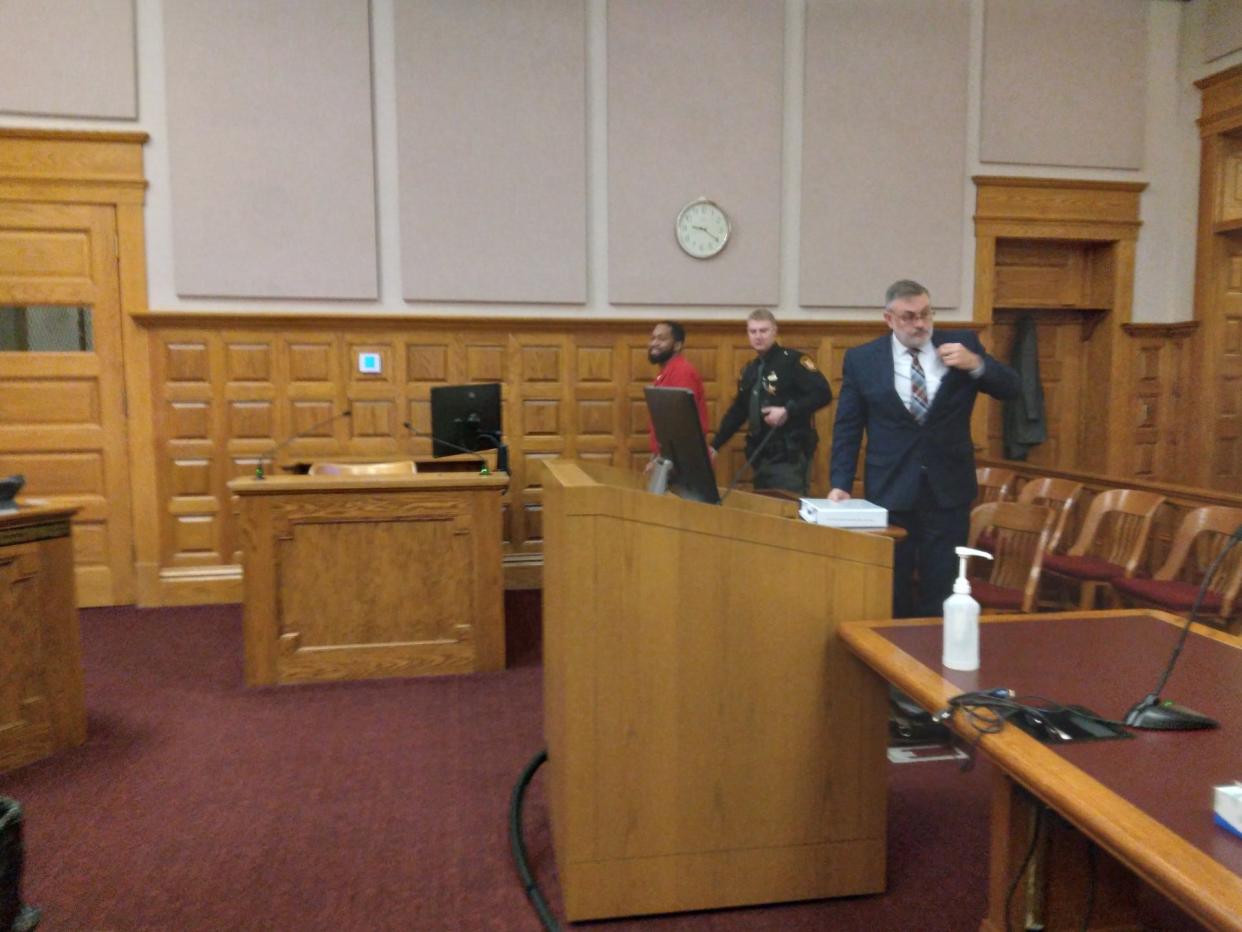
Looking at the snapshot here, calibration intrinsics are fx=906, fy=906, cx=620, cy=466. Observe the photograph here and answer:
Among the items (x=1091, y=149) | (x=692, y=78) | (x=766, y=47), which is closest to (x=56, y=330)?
(x=692, y=78)

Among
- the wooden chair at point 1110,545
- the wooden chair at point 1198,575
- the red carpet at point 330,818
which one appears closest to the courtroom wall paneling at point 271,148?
the red carpet at point 330,818

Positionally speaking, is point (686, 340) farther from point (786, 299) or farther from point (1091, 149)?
point (1091, 149)

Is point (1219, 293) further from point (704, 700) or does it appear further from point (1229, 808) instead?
point (1229, 808)

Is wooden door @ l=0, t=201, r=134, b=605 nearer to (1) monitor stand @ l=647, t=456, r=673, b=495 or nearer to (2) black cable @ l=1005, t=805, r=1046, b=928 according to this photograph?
(1) monitor stand @ l=647, t=456, r=673, b=495

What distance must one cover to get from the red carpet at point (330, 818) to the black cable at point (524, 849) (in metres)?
0.04

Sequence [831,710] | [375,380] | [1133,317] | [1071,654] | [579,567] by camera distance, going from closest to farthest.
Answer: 1. [1071,654]
2. [579,567]
3. [831,710]
4. [375,380]
5. [1133,317]

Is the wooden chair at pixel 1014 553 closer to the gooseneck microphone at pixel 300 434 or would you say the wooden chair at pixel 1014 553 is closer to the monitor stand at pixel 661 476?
the monitor stand at pixel 661 476

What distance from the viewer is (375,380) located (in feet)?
18.2

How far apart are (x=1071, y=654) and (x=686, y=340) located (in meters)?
4.34

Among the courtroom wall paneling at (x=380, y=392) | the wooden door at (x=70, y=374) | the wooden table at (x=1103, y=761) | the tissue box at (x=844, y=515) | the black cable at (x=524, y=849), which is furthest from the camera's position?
the courtroom wall paneling at (x=380, y=392)

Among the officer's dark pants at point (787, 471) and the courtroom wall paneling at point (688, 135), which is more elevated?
the courtroom wall paneling at point (688, 135)

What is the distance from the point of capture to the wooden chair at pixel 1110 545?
4199mm

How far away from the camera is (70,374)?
5215mm

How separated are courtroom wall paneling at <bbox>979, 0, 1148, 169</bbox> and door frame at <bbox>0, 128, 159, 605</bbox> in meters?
5.39
